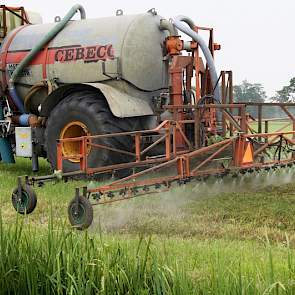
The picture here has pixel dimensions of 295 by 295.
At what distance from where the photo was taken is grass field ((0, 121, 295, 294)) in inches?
102

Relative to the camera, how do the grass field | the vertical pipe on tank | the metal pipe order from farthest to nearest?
1. the vertical pipe on tank
2. the metal pipe
3. the grass field

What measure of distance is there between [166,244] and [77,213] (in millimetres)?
1155

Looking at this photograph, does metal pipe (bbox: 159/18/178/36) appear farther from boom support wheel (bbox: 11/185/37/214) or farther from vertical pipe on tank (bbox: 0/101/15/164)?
boom support wheel (bbox: 11/185/37/214)

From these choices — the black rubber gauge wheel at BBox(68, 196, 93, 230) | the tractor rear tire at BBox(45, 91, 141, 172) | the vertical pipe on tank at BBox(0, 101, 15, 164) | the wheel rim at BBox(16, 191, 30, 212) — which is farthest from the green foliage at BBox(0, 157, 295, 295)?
the vertical pipe on tank at BBox(0, 101, 15, 164)

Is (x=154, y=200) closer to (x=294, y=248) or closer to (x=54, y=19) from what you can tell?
(x=294, y=248)

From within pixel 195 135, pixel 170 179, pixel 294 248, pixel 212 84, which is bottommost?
pixel 294 248

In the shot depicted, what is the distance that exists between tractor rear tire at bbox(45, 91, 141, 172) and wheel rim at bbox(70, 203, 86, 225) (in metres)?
2.34

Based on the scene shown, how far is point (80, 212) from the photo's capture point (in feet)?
16.9

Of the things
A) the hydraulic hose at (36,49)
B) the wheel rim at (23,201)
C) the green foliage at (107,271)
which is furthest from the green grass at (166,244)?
the hydraulic hose at (36,49)

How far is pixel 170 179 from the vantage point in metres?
5.88

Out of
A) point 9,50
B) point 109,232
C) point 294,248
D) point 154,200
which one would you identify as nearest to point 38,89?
point 9,50

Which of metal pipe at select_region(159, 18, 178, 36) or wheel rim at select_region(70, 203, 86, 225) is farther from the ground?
metal pipe at select_region(159, 18, 178, 36)

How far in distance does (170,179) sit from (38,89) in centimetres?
350

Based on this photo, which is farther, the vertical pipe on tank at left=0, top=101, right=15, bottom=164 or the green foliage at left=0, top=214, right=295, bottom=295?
the vertical pipe on tank at left=0, top=101, right=15, bottom=164
